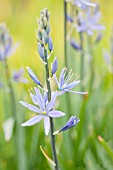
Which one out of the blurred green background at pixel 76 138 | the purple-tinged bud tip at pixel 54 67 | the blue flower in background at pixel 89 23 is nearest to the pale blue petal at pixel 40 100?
the purple-tinged bud tip at pixel 54 67

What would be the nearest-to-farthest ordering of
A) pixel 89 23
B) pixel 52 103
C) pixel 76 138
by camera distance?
pixel 52 103 < pixel 89 23 < pixel 76 138

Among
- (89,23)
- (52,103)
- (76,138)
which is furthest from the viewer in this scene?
(76,138)

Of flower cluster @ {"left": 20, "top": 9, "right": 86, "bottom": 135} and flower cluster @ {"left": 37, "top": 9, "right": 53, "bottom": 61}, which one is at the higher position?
flower cluster @ {"left": 37, "top": 9, "right": 53, "bottom": 61}

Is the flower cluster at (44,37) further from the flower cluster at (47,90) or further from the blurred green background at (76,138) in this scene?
the blurred green background at (76,138)

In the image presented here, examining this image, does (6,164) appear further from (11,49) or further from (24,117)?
(11,49)

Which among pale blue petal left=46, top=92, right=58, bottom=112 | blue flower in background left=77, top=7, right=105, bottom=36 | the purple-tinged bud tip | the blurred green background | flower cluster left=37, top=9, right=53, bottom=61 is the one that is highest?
blue flower in background left=77, top=7, right=105, bottom=36

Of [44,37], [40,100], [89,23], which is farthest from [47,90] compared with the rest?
[89,23]

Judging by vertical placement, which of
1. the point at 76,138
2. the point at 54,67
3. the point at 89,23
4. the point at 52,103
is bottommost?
the point at 76,138

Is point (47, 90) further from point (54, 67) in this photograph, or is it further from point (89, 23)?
point (89, 23)

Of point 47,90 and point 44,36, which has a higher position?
point 44,36

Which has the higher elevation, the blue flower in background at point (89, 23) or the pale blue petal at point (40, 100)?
the blue flower in background at point (89, 23)

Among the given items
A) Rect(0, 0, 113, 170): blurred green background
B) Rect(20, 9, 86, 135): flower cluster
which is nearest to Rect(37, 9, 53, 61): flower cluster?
Rect(20, 9, 86, 135): flower cluster

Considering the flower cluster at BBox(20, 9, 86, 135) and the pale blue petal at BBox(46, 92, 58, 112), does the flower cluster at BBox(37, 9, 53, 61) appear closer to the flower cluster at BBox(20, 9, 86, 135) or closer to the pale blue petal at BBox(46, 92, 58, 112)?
the flower cluster at BBox(20, 9, 86, 135)
